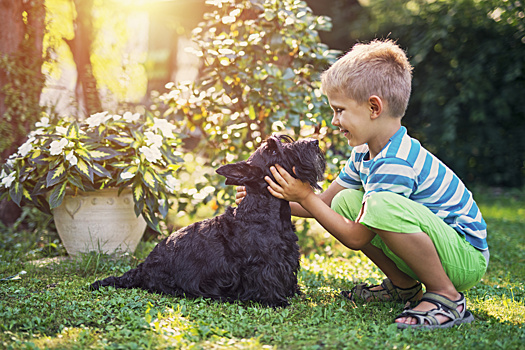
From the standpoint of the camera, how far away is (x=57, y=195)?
338 centimetres

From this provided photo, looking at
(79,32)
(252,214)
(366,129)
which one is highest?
(79,32)

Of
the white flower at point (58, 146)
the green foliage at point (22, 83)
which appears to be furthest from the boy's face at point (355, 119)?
the green foliage at point (22, 83)

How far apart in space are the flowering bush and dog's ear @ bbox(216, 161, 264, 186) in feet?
3.53

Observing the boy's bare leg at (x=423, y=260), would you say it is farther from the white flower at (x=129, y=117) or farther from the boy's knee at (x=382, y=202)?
the white flower at (x=129, y=117)

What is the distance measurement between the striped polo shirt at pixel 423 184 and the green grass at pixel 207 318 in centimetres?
53

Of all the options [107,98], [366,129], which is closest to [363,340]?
[366,129]

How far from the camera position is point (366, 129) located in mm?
2676

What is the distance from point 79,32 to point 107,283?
3.10 meters

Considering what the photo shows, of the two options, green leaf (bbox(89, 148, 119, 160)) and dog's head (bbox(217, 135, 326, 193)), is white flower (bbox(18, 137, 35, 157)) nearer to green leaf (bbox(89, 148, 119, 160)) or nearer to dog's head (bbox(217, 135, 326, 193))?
green leaf (bbox(89, 148, 119, 160))

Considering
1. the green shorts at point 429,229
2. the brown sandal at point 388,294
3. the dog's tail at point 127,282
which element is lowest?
the brown sandal at point 388,294

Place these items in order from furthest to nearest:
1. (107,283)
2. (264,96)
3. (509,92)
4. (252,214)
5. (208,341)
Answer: (509,92) → (264,96) → (107,283) → (252,214) → (208,341)

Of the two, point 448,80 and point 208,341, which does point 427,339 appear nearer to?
point 208,341

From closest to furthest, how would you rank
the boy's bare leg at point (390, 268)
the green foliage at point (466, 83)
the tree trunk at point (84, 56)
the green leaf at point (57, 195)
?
the boy's bare leg at point (390, 268) < the green leaf at point (57, 195) < the tree trunk at point (84, 56) < the green foliage at point (466, 83)

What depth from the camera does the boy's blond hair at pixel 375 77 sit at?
2.65 meters
